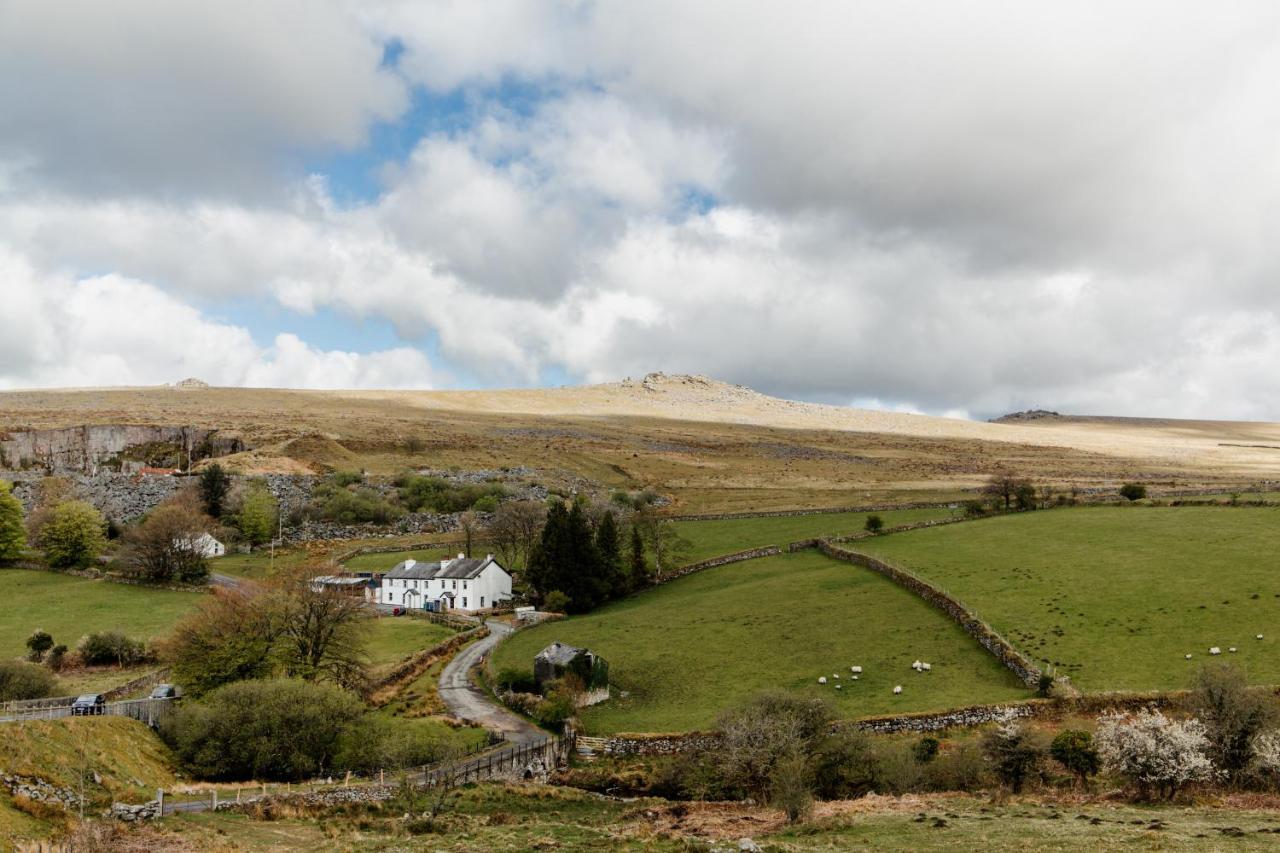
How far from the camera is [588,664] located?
5334cm

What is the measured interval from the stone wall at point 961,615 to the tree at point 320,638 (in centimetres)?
3763

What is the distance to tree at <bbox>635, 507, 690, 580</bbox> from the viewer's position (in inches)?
3504

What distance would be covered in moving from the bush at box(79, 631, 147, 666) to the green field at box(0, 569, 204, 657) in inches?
165

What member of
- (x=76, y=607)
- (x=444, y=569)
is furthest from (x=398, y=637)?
(x=76, y=607)

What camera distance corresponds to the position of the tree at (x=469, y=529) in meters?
104

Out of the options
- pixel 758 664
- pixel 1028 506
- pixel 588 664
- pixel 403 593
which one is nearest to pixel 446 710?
pixel 588 664

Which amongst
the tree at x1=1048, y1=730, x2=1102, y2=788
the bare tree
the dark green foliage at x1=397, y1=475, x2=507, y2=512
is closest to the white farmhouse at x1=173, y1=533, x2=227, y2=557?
the dark green foliage at x1=397, y1=475, x2=507, y2=512

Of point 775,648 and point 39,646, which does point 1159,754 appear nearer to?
point 775,648

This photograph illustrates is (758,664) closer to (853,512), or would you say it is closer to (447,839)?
(447,839)

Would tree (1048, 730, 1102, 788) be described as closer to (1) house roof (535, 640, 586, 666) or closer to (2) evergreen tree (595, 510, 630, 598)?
(1) house roof (535, 640, 586, 666)

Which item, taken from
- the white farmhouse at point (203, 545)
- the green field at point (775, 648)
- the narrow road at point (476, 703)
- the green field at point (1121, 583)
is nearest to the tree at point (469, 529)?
the white farmhouse at point (203, 545)

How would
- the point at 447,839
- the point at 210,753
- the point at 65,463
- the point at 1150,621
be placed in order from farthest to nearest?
the point at 65,463, the point at 1150,621, the point at 210,753, the point at 447,839

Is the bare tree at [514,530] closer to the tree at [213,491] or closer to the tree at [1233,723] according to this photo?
the tree at [213,491]

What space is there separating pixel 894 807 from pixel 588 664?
80.1ft
